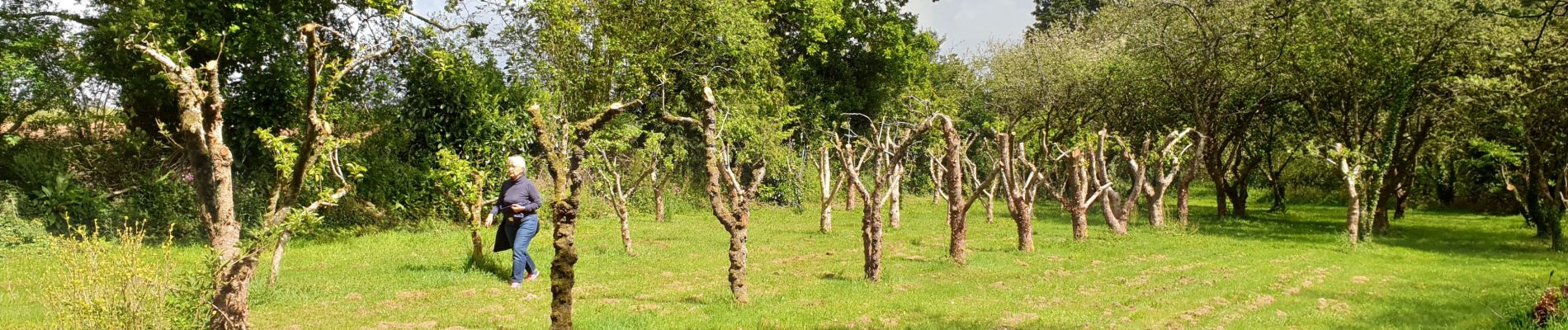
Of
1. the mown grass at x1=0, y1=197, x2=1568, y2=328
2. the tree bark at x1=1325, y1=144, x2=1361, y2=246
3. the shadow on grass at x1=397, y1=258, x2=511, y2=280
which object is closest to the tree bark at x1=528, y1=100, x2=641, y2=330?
the mown grass at x1=0, y1=197, x2=1568, y2=328

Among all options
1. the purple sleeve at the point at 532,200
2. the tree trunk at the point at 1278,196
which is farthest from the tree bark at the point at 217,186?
the tree trunk at the point at 1278,196

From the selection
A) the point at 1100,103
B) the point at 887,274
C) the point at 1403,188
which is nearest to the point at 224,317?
the point at 887,274

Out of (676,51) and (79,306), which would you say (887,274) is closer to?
(79,306)

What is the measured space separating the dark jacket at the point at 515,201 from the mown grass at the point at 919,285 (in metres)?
0.86

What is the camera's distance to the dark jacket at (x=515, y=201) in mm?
11438

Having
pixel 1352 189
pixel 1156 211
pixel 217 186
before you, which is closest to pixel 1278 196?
pixel 1156 211

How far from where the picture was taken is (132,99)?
61.6 feet

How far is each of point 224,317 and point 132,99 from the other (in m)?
14.6

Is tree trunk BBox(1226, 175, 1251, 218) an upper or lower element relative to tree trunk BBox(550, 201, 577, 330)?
upper

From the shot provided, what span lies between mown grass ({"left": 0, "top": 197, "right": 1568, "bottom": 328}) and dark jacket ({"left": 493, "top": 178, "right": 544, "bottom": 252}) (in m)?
0.86

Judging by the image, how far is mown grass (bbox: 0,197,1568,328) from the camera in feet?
34.2

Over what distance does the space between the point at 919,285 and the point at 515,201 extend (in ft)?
19.7

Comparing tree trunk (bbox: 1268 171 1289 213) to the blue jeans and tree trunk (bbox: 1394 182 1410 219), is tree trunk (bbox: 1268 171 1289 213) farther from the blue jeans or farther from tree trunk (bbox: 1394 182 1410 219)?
the blue jeans

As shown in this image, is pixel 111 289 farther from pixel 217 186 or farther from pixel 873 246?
pixel 873 246
